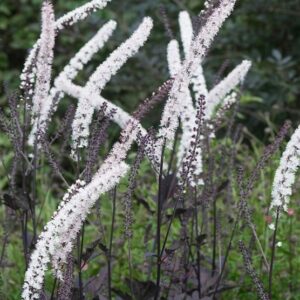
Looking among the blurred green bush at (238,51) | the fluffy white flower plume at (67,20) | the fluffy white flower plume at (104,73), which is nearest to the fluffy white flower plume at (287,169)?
the fluffy white flower plume at (104,73)

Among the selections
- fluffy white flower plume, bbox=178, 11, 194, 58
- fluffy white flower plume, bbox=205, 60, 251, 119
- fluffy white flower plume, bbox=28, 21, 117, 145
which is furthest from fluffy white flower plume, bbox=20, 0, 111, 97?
fluffy white flower plume, bbox=205, 60, 251, 119

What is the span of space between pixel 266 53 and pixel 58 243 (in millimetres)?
5850

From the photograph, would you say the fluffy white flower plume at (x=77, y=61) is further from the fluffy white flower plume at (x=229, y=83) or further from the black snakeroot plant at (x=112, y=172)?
the fluffy white flower plume at (x=229, y=83)

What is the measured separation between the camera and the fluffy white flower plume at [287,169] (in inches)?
94.0

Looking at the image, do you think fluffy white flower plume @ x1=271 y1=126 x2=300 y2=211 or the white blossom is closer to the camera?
fluffy white flower plume @ x1=271 y1=126 x2=300 y2=211

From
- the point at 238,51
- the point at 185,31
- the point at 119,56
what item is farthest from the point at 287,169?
the point at 238,51

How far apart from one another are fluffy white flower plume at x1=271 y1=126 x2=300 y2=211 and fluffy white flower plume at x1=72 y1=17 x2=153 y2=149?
612mm

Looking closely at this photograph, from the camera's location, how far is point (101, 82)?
8.57 feet

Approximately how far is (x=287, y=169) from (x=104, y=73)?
698 millimetres

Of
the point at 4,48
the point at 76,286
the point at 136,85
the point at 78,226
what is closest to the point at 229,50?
the point at 136,85

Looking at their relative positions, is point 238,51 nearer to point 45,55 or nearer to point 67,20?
point 67,20

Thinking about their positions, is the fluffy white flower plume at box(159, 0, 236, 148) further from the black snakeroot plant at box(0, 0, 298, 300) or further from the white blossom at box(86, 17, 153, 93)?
the white blossom at box(86, 17, 153, 93)

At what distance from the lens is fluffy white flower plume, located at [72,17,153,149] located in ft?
8.37

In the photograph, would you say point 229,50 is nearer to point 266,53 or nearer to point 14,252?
point 266,53
